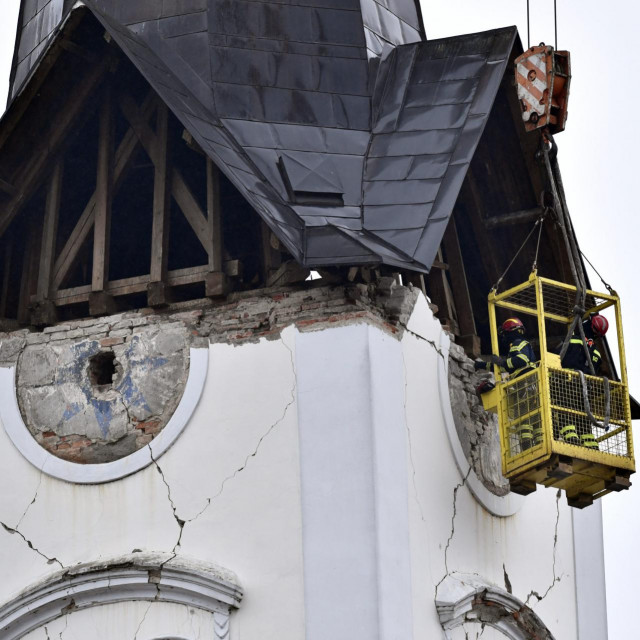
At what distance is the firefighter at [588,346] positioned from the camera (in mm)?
14141

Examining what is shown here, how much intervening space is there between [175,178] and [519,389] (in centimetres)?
328

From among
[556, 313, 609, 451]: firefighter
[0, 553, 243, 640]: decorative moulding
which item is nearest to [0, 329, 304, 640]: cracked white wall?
[0, 553, 243, 640]: decorative moulding

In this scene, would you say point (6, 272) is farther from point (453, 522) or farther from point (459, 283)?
point (453, 522)

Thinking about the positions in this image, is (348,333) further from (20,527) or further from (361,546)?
(20,527)

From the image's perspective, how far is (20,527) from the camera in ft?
45.2

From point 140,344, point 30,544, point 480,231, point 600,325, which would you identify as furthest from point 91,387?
point 600,325

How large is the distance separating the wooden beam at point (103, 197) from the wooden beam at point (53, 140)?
225 millimetres

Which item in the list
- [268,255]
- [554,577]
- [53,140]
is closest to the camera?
[268,255]

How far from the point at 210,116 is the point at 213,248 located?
1067mm

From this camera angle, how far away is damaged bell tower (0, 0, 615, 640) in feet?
42.7

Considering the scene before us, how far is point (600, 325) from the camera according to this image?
1438 cm

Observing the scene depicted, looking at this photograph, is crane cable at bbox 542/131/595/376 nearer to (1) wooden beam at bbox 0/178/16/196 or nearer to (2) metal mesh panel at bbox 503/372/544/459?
(2) metal mesh panel at bbox 503/372/544/459

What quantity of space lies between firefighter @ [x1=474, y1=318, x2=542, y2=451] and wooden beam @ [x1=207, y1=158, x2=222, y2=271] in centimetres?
233

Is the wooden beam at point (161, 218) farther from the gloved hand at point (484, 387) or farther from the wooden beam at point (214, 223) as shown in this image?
the gloved hand at point (484, 387)
